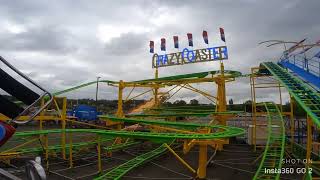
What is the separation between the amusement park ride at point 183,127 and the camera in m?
3.58

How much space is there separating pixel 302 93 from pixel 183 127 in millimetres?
4108

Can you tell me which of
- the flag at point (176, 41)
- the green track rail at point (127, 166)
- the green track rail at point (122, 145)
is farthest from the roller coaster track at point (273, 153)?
the flag at point (176, 41)

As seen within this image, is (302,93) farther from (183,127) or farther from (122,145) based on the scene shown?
(122,145)

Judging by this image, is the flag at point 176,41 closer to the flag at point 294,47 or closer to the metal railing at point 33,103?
the flag at point 294,47

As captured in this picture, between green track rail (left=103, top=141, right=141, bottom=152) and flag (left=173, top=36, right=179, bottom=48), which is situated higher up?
flag (left=173, top=36, right=179, bottom=48)

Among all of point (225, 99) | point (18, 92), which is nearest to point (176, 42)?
point (225, 99)

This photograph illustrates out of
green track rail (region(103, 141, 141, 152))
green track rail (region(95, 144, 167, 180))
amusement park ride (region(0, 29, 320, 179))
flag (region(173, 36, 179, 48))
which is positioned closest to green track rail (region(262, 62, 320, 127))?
amusement park ride (region(0, 29, 320, 179))

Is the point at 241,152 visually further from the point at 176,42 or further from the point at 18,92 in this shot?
the point at 18,92

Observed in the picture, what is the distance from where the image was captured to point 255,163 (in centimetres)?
1462

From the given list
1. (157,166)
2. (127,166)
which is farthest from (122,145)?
(127,166)

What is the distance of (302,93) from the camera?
444 inches

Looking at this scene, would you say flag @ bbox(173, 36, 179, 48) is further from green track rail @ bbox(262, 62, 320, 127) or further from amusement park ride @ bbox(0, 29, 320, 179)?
green track rail @ bbox(262, 62, 320, 127)

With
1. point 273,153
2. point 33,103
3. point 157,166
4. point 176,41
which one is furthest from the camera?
point 176,41

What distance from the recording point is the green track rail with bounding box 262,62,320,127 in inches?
357
